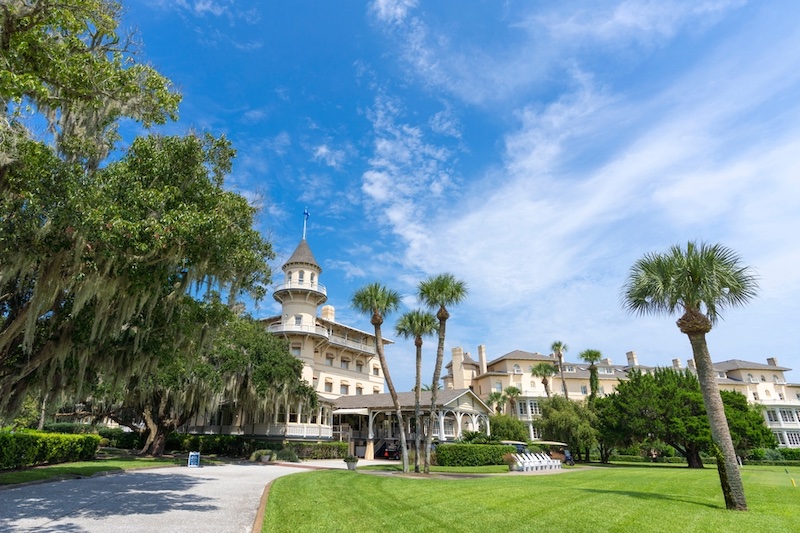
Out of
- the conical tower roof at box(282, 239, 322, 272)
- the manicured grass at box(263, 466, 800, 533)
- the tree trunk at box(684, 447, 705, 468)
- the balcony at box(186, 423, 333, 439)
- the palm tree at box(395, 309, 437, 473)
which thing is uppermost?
the conical tower roof at box(282, 239, 322, 272)

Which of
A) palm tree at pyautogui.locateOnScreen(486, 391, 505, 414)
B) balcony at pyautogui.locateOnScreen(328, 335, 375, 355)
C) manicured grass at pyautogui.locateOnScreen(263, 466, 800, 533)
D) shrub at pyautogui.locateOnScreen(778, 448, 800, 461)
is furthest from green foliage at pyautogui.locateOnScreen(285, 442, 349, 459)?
shrub at pyautogui.locateOnScreen(778, 448, 800, 461)

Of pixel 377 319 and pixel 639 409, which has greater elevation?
pixel 377 319

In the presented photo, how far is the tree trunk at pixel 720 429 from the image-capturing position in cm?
1061

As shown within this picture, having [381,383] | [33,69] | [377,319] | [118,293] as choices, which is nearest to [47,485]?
[118,293]

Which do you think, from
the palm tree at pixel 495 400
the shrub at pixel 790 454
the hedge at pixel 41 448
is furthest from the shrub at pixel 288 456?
the shrub at pixel 790 454

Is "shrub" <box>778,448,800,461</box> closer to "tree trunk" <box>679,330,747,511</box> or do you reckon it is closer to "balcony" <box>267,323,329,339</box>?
"balcony" <box>267,323,329,339</box>

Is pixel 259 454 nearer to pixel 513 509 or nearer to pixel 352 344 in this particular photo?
pixel 352 344

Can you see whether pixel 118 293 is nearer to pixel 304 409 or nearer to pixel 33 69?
pixel 33 69

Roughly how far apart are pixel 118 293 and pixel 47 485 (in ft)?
23.3

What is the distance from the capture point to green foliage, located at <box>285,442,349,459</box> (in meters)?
31.9

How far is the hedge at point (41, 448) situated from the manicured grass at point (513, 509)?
371 inches

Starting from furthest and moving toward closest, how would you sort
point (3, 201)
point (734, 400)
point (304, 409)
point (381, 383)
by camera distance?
point (381, 383), point (734, 400), point (304, 409), point (3, 201)

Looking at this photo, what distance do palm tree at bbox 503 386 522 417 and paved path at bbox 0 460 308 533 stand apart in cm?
4585

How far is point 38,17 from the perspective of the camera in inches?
277
